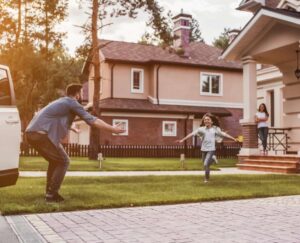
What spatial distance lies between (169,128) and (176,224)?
27.1 m

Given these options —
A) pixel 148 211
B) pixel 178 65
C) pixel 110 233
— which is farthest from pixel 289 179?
pixel 178 65

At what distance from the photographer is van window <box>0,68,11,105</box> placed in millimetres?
6480

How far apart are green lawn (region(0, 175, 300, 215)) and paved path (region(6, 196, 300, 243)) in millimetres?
415

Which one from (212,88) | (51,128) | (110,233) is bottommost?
(110,233)

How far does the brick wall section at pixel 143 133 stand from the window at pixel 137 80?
2.59 m

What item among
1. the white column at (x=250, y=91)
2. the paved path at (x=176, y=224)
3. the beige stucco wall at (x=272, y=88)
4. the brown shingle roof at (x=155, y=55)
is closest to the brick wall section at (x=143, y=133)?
the brown shingle roof at (x=155, y=55)

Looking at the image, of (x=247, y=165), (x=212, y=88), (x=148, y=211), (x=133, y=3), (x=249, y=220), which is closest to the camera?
(x=249, y=220)

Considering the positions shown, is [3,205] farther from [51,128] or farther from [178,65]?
[178,65]

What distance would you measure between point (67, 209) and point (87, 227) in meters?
1.45

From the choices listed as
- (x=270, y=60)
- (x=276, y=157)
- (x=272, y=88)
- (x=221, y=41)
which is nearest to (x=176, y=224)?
(x=276, y=157)

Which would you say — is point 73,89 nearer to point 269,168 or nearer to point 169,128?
point 269,168

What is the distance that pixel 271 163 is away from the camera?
1638 centimetres

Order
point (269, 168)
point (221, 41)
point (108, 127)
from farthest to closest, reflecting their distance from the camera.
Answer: point (221, 41)
point (269, 168)
point (108, 127)

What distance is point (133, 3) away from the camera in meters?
24.5
